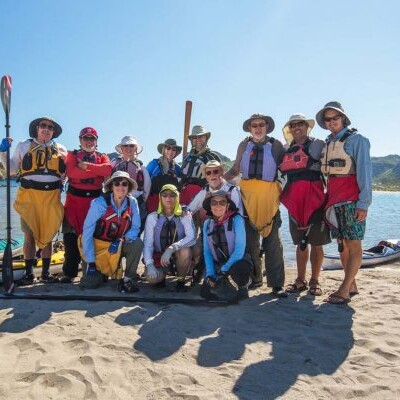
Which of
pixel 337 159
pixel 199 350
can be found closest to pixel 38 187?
pixel 199 350

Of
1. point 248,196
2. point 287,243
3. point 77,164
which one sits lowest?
point 287,243

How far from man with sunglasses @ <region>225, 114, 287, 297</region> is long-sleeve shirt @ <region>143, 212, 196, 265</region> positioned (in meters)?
0.93

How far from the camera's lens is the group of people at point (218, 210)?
560 cm

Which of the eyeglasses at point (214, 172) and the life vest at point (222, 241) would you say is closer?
the life vest at point (222, 241)

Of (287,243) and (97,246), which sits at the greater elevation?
(97,246)

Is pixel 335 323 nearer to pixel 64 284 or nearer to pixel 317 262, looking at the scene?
pixel 317 262

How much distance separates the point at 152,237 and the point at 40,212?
1971 millimetres

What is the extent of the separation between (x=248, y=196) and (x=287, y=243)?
12.2 m

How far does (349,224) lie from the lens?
5.46 metres

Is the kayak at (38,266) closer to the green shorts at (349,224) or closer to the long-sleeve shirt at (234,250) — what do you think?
the long-sleeve shirt at (234,250)

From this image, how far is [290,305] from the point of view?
5.54 m

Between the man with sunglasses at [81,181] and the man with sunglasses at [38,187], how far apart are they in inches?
7.7

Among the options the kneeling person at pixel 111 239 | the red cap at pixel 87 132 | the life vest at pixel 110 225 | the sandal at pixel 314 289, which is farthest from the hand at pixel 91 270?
the sandal at pixel 314 289

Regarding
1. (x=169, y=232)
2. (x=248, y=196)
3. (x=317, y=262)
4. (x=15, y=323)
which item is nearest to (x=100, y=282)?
(x=169, y=232)
